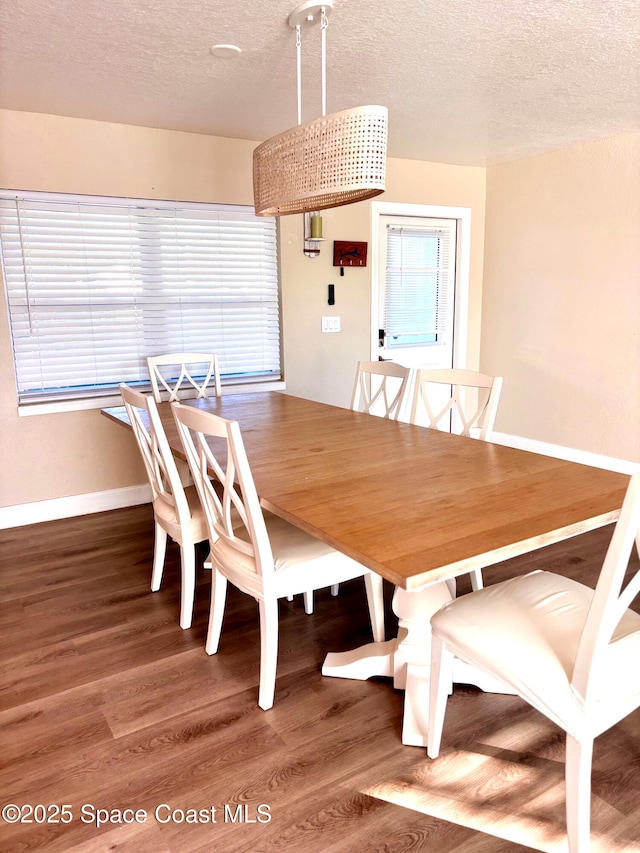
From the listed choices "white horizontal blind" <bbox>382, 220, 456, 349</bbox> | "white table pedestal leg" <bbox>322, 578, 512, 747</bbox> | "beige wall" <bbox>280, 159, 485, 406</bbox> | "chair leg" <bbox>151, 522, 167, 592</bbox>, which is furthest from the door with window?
"white table pedestal leg" <bbox>322, 578, 512, 747</bbox>

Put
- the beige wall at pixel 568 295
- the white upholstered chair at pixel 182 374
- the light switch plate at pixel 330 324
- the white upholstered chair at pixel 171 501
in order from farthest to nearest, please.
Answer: the light switch plate at pixel 330 324 < the beige wall at pixel 568 295 < the white upholstered chair at pixel 182 374 < the white upholstered chair at pixel 171 501

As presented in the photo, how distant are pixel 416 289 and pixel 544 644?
13.0 feet

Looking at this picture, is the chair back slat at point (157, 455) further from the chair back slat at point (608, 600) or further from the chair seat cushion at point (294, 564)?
the chair back slat at point (608, 600)

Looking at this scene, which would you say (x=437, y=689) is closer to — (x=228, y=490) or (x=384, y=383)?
(x=228, y=490)

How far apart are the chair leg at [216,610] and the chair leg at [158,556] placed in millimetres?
545

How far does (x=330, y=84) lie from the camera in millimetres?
2889

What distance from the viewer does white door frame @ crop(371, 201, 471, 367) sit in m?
4.57

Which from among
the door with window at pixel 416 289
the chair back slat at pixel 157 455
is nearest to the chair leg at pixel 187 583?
the chair back slat at pixel 157 455

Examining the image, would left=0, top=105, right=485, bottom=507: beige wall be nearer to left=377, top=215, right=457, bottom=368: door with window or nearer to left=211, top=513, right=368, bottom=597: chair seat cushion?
left=377, top=215, right=457, bottom=368: door with window

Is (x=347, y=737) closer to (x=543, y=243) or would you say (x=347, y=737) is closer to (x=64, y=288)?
(x=64, y=288)

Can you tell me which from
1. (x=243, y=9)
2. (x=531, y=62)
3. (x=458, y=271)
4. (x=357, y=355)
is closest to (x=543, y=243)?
(x=458, y=271)

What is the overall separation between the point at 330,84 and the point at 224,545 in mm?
2268

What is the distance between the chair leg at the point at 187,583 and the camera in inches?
94.7

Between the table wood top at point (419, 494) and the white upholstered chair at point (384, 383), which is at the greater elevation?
the white upholstered chair at point (384, 383)
